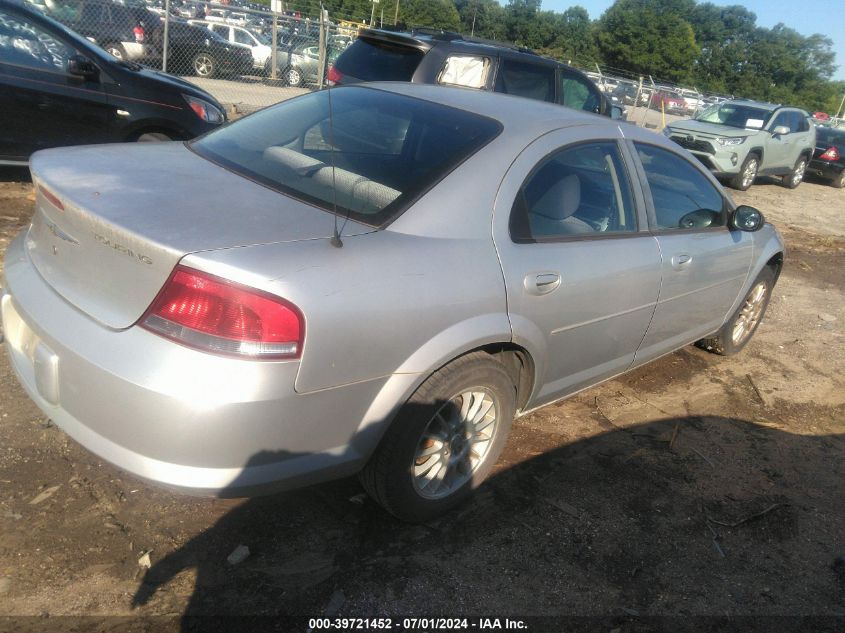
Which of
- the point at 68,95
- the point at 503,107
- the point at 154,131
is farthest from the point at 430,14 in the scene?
the point at 503,107

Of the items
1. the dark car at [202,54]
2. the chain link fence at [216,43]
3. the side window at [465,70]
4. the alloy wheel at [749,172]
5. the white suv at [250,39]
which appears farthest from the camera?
the white suv at [250,39]

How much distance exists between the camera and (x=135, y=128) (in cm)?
652

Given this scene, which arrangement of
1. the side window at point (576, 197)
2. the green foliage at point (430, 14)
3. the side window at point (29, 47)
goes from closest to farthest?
the side window at point (576, 197)
the side window at point (29, 47)
the green foliage at point (430, 14)

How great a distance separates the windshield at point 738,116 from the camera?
13.5 metres

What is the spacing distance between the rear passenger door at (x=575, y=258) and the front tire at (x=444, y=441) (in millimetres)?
238

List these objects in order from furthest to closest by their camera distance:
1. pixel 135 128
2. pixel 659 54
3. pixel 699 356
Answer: pixel 659 54 → pixel 135 128 → pixel 699 356

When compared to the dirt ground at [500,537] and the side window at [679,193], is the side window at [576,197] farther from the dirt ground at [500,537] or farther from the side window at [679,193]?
the dirt ground at [500,537]

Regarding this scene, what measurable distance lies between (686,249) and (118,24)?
471 inches

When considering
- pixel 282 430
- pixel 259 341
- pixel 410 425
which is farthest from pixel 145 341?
pixel 410 425

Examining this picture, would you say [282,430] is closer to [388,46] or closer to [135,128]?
[135,128]

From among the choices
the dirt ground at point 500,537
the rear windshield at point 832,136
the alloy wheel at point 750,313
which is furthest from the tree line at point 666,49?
the dirt ground at point 500,537

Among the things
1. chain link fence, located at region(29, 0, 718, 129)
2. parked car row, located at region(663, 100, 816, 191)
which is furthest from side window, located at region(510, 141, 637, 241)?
parked car row, located at region(663, 100, 816, 191)

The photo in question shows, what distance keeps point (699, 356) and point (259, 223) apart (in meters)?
3.91

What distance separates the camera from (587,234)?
10.3ft
